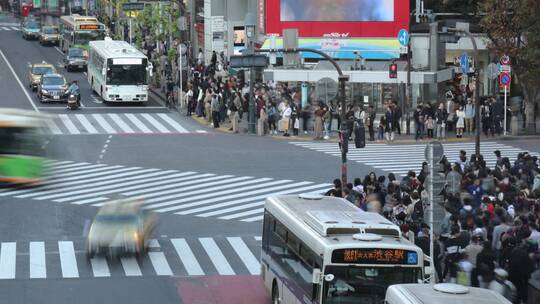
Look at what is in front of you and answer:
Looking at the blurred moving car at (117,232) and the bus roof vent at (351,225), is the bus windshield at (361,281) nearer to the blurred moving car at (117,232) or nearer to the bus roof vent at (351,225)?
the bus roof vent at (351,225)

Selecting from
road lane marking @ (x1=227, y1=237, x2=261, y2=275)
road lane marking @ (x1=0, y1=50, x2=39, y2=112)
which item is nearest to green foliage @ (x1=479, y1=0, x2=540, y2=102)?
road lane marking @ (x1=227, y1=237, x2=261, y2=275)

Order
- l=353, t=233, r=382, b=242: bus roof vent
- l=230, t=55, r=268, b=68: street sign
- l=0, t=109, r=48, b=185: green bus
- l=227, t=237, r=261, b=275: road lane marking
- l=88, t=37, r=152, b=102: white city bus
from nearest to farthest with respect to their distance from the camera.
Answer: l=353, t=233, r=382, b=242: bus roof vent
l=0, t=109, r=48, b=185: green bus
l=227, t=237, r=261, b=275: road lane marking
l=230, t=55, r=268, b=68: street sign
l=88, t=37, r=152, b=102: white city bus

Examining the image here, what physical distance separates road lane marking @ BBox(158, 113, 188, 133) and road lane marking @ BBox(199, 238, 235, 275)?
71.6 ft

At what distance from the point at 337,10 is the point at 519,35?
11982 millimetres

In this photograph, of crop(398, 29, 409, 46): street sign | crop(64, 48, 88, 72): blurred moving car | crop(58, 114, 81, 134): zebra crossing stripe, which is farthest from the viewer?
crop(64, 48, 88, 72): blurred moving car

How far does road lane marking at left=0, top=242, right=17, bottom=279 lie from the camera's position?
27500 millimetres

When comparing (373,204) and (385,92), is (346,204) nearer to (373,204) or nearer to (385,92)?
(373,204)

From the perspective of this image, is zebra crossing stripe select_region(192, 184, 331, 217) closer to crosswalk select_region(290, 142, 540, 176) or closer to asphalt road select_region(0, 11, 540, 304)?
asphalt road select_region(0, 11, 540, 304)

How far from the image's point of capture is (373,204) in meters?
27.5

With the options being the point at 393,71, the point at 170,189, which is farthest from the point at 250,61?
the point at 393,71

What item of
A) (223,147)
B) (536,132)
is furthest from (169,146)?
(536,132)

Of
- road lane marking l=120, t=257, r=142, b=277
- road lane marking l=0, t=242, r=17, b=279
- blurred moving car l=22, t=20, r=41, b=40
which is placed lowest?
road lane marking l=120, t=257, r=142, b=277

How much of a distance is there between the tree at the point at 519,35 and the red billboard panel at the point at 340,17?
28.0 feet

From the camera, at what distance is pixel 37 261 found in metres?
28.9
